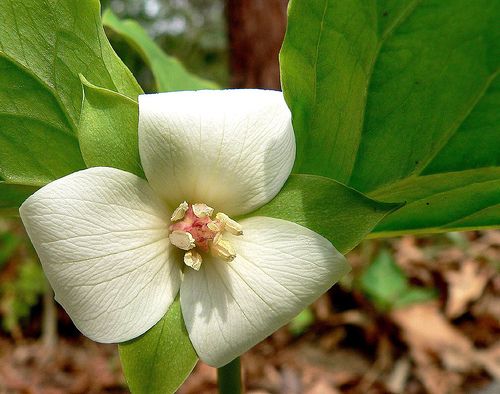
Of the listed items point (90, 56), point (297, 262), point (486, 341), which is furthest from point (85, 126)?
point (486, 341)

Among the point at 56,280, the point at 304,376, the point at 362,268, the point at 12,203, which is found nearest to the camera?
the point at 56,280

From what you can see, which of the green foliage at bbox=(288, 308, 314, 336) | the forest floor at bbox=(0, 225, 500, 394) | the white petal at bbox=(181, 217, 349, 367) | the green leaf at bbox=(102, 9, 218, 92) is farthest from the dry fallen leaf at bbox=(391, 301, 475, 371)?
the white petal at bbox=(181, 217, 349, 367)

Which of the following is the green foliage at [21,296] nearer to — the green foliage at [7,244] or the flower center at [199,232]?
the green foliage at [7,244]

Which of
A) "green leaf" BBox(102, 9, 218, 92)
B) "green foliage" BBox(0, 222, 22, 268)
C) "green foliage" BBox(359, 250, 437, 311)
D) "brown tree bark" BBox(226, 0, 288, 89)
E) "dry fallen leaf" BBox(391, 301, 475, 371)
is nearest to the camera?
"green leaf" BBox(102, 9, 218, 92)

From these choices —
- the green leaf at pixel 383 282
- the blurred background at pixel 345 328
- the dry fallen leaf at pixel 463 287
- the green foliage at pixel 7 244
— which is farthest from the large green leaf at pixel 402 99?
the green foliage at pixel 7 244

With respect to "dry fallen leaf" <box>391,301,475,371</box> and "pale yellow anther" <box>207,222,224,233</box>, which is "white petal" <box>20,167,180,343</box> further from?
"dry fallen leaf" <box>391,301,475,371</box>

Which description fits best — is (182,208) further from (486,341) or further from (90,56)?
(486,341)
